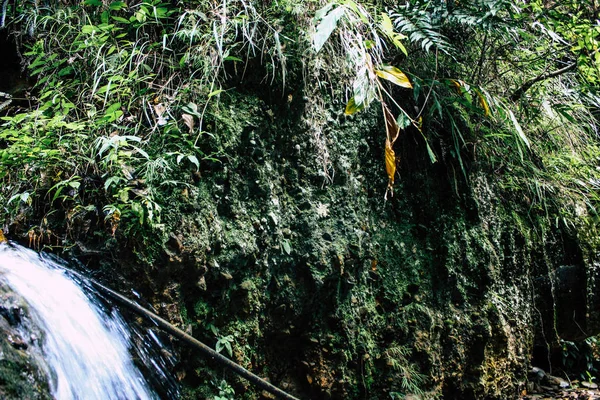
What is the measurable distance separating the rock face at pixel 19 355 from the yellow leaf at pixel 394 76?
73.3 inches

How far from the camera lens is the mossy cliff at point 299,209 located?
2.04 meters

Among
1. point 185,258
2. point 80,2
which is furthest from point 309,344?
point 80,2

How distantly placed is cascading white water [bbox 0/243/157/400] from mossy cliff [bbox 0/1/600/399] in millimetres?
171

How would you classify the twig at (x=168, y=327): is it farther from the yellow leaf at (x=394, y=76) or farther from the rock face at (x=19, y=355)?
the yellow leaf at (x=394, y=76)

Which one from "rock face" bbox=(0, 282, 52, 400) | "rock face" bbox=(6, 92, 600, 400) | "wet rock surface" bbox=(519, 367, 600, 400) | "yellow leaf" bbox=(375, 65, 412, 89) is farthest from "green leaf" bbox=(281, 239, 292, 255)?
"wet rock surface" bbox=(519, 367, 600, 400)

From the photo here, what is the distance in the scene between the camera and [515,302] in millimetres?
3072

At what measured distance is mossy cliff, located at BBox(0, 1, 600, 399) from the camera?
2035 mm

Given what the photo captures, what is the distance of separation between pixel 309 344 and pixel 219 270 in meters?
0.59

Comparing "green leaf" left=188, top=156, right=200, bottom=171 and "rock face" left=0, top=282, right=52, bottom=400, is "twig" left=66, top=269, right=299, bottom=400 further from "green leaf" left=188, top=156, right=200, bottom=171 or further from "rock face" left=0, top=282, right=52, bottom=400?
"green leaf" left=188, top=156, right=200, bottom=171

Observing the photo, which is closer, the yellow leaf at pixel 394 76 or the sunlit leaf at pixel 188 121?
the sunlit leaf at pixel 188 121

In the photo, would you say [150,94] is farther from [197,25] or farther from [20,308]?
[20,308]

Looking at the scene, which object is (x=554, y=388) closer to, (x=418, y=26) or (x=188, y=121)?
(x=418, y=26)

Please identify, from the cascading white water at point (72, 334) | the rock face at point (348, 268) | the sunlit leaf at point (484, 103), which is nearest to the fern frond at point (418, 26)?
the sunlit leaf at point (484, 103)

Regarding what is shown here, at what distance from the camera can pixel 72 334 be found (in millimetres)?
1559
